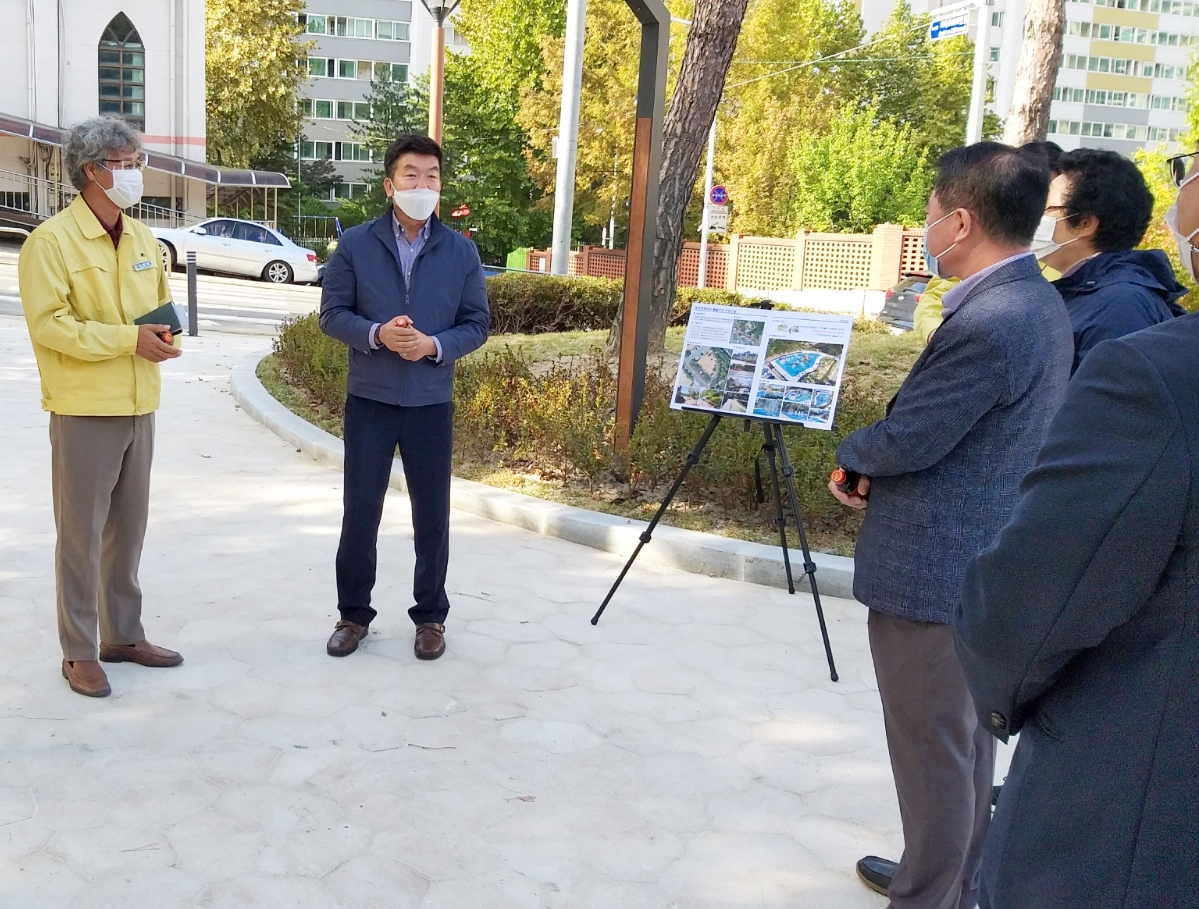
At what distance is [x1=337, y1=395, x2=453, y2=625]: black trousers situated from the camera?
470 cm

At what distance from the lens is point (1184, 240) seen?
1.56m

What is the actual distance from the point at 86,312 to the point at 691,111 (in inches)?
284

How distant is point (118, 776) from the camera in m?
3.64

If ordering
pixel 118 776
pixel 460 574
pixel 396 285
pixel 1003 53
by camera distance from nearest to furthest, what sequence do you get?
pixel 118 776 → pixel 396 285 → pixel 460 574 → pixel 1003 53

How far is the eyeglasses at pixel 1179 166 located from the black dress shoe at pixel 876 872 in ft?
7.25

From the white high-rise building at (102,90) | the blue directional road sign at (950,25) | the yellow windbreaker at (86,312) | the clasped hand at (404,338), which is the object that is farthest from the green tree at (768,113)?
the yellow windbreaker at (86,312)

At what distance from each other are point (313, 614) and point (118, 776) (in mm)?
1634

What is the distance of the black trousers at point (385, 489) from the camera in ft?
15.4

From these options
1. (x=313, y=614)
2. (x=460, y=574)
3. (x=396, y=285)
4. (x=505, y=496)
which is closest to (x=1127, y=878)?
(x=396, y=285)

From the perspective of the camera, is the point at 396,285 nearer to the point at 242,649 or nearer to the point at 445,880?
the point at 242,649

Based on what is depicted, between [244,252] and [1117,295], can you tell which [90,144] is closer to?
[1117,295]

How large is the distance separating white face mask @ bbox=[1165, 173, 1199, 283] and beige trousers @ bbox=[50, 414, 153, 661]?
3659mm

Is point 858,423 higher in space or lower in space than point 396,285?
lower

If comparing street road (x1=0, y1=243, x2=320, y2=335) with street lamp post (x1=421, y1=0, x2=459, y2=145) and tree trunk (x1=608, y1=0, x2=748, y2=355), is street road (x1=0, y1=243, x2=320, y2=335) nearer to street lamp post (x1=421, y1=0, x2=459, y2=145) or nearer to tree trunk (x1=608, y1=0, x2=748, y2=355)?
street lamp post (x1=421, y1=0, x2=459, y2=145)
